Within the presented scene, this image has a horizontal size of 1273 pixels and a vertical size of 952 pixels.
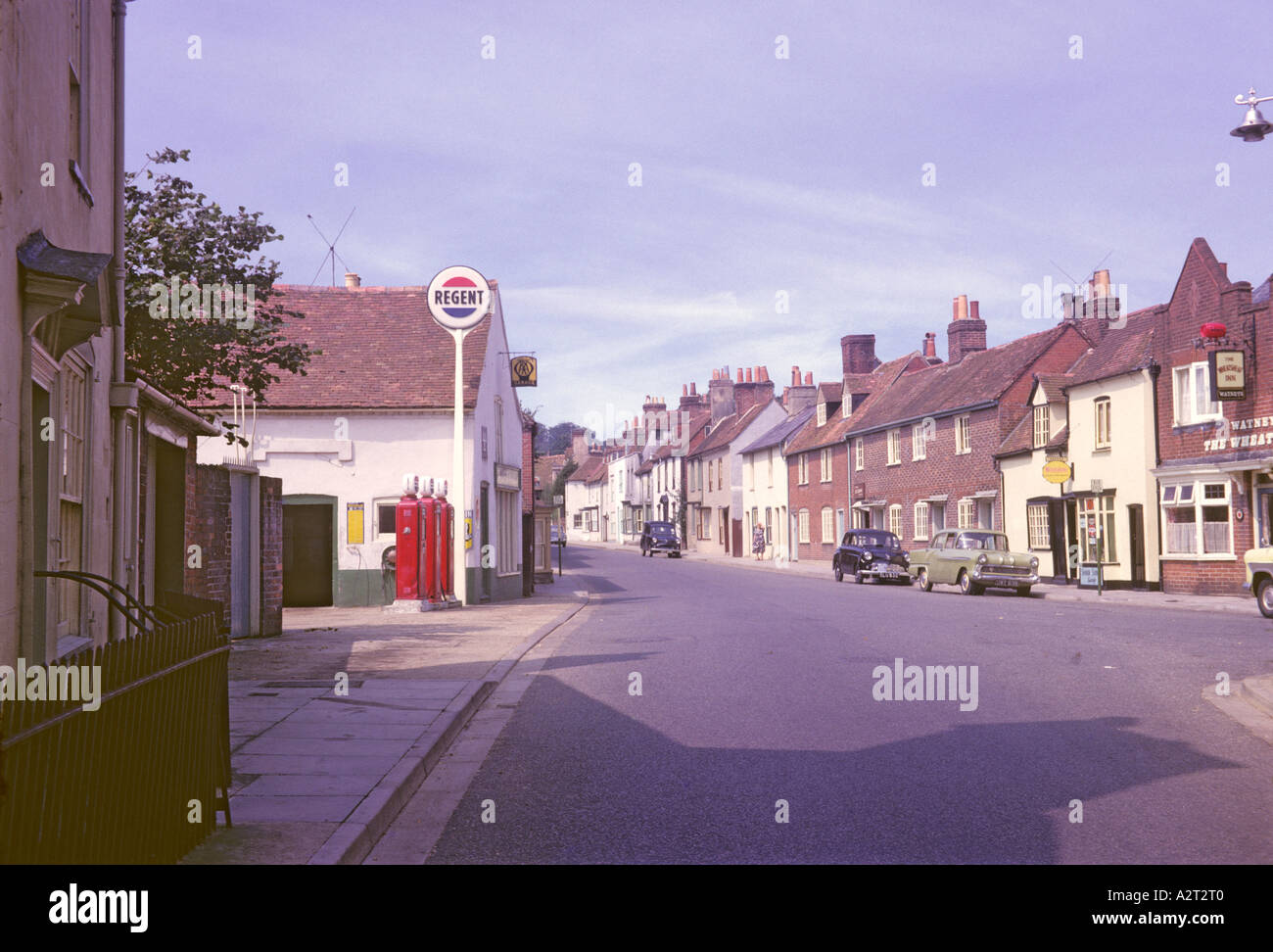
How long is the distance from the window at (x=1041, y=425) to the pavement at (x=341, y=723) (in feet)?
68.8

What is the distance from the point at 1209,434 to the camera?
1067 inches

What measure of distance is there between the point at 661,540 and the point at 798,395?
1163 cm

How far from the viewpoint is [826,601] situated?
81.2 ft

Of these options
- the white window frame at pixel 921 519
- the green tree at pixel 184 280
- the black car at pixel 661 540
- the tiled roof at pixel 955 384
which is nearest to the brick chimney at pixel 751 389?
the black car at pixel 661 540

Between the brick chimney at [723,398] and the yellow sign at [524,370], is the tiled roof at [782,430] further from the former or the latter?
the yellow sign at [524,370]

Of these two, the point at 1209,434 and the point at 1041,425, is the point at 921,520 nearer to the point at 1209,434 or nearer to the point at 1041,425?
the point at 1041,425

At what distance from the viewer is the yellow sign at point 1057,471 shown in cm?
3064

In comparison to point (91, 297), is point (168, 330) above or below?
above

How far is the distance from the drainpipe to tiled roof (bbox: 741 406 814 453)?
50877 millimetres

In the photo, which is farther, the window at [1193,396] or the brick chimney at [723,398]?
the brick chimney at [723,398]

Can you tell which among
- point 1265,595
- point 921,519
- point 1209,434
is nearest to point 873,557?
point 921,519
